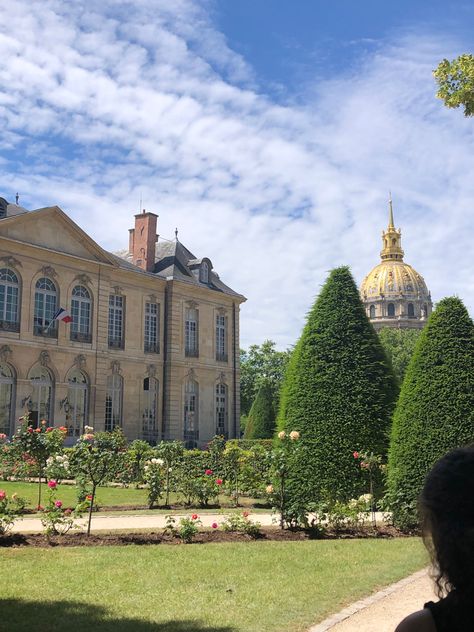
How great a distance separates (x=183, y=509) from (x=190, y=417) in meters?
20.4

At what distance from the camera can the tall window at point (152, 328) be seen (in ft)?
106

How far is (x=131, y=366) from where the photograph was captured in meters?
31.1

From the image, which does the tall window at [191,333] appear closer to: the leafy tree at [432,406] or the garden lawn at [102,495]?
the garden lawn at [102,495]

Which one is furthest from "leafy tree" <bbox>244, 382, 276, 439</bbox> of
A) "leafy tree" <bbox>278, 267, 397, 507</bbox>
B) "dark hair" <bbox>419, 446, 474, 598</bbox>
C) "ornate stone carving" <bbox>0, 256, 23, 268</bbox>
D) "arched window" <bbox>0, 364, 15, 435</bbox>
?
"dark hair" <bbox>419, 446, 474, 598</bbox>

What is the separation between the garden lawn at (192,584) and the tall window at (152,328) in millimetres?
24139

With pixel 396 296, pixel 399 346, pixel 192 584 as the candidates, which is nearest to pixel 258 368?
pixel 399 346

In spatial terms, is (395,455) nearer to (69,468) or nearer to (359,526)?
(359,526)

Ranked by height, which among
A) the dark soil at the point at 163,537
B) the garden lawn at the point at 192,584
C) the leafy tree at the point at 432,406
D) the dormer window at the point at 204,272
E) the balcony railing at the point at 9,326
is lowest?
the garden lawn at the point at 192,584

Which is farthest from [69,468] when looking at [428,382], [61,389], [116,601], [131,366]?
[131,366]

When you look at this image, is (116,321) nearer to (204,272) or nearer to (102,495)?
(204,272)

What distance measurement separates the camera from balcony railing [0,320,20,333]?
25.6 m

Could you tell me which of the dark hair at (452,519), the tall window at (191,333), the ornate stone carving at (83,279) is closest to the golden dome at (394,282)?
the tall window at (191,333)

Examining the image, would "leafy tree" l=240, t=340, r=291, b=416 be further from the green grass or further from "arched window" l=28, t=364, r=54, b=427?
the green grass

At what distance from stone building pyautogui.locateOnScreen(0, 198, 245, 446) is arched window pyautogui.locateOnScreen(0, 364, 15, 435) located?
0.04m
